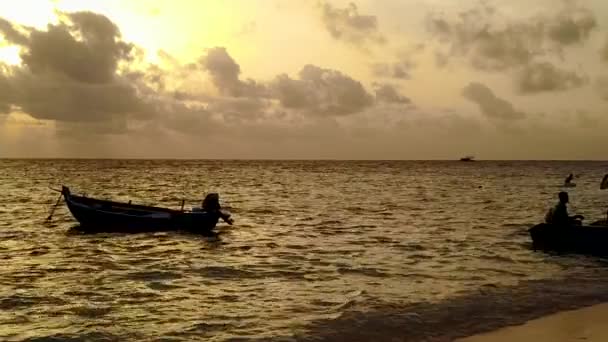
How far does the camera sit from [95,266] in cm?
Answer: 1881

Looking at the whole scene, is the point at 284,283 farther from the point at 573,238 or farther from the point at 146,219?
the point at 146,219

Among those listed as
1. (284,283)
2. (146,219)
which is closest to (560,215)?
(284,283)

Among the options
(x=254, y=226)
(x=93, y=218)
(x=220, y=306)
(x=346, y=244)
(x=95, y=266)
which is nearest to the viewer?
(x=220, y=306)

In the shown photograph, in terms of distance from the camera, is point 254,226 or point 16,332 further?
point 254,226

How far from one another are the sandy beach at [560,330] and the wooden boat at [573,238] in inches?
295

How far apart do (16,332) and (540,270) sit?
14.2 m

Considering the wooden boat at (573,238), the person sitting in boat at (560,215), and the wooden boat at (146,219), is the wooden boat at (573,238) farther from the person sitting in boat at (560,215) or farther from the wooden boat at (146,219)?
the wooden boat at (146,219)

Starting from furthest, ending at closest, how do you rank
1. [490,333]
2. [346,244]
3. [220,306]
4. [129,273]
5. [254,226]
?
1. [254,226]
2. [346,244]
3. [129,273]
4. [220,306]
5. [490,333]

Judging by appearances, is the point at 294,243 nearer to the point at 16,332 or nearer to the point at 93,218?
the point at 93,218

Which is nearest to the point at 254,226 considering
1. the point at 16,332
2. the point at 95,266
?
the point at 95,266

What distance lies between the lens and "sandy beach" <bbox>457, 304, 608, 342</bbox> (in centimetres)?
968

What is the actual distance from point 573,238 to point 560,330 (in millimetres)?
9870

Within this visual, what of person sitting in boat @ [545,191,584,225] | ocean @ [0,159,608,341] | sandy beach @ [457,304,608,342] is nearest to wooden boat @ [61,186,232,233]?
ocean @ [0,159,608,341]

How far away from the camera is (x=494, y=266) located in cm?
1831
